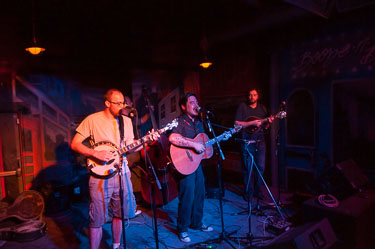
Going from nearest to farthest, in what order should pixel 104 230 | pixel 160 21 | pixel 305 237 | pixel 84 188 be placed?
pixel 305 237, pixel 104 230, pixel 84 188, pixel 160 21

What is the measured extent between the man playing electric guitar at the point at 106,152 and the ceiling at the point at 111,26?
312 centimetres

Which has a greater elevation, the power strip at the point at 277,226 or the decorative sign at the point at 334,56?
the decorative sign at the point at 334,56

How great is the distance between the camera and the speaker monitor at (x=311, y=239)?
276 cm

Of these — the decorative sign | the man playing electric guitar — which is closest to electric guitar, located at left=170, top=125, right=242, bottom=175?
the man playing electric guitar

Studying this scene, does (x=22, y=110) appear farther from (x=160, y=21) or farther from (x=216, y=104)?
(x=216, y=104)

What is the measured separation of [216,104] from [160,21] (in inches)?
118

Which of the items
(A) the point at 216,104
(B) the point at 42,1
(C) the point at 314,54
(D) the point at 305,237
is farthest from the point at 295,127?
(B) the point at 42,1

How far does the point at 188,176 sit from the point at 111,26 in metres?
5.37

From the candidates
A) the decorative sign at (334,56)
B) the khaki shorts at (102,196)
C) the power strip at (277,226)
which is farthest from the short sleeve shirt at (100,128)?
the decorative sign at (334,56)

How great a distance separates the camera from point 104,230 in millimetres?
4504

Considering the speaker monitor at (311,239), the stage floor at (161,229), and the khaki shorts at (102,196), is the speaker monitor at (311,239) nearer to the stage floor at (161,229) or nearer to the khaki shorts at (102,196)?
the stage floor at (161,229)

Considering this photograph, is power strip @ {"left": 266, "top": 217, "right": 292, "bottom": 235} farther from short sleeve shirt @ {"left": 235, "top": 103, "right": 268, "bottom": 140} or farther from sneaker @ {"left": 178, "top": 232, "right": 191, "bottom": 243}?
short sleeve shirt @ {"left": 235, "top": 103, "right": 268, "bottom": 140}

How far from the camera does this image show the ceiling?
5844 millimetres

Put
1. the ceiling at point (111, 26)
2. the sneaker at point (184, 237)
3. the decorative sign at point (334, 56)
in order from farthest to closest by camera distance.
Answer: the ceiling at point (111, 26) → the decorative sign at point (334, 56) → the sneaker at point (184, 237)
